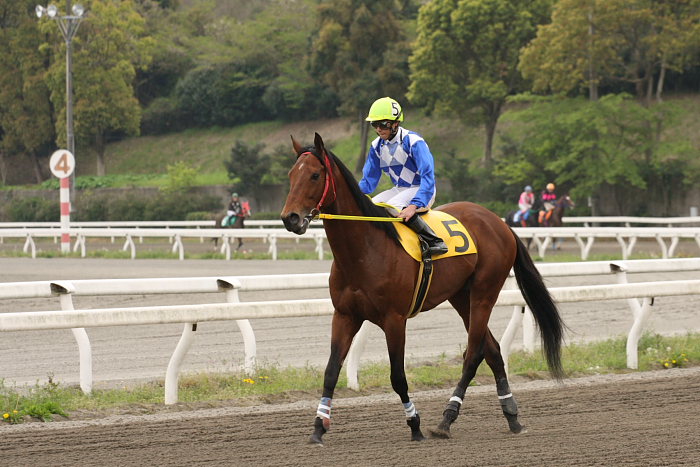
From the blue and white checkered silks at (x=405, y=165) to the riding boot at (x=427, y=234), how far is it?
0.14 m

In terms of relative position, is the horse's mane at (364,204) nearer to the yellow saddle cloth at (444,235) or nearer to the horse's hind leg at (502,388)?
the yellow saddle cloth at (444,235)

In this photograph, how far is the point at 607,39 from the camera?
33.8m

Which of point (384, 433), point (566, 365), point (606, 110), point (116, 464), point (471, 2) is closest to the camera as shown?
point (116, 464)

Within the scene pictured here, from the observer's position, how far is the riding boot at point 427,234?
638 cm

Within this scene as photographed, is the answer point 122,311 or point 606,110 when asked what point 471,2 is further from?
point 122,311

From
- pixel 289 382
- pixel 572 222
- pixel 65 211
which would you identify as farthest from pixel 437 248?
pixel 572 222

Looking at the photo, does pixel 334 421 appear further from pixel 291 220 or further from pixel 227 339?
pixel 227 339

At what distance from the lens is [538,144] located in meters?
35.2

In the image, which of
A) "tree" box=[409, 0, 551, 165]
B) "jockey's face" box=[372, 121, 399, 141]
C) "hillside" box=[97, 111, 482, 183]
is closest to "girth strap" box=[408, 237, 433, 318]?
"jockey's face" box=[372, 121, 399, 141]

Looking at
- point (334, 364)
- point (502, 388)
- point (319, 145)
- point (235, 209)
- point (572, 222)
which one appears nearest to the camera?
point (319, 145)

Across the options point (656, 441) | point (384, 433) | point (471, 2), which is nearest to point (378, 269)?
point (384, 433)

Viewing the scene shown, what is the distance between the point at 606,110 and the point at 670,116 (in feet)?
7.91

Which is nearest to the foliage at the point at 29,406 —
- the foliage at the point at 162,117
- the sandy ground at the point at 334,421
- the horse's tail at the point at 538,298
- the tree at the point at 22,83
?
the sandy ground at the point at 334,421

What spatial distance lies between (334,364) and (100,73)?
50131 millimetres
